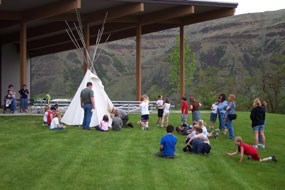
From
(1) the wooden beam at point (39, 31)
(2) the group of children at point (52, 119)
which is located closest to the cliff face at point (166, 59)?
(1) the wooden beam at point (39, 31)

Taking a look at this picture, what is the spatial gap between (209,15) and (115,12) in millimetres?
5604

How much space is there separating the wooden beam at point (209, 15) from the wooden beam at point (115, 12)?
Answer: 518 centimetres

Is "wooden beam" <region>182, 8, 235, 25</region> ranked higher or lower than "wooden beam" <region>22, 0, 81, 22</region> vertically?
higher

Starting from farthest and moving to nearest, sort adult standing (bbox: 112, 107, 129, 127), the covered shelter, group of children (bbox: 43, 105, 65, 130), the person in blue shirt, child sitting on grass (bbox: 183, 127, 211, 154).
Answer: the covered shelter, adult standing (bbox: 112, 107, 129, 127), group of children (bbox: 43, 105, 65, 130), child sitting on grass (bbox: 183, 127, 211, 154), the person in blue shirt

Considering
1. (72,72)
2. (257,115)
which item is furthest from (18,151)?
(72,72)

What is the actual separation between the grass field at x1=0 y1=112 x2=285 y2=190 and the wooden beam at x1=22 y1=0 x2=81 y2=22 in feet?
26.9

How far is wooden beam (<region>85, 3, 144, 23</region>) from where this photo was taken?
22391mm

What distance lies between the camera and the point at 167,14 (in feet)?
82.4

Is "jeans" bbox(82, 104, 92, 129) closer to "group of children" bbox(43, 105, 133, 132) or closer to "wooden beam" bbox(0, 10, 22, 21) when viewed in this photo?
"group of children" bbox(43, 105, 133, 132)

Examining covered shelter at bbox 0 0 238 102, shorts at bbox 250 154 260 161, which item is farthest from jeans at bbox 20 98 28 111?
shorts at bbox 250 154 260 161

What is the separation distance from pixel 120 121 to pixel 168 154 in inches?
213

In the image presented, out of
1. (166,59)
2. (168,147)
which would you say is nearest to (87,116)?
(168,147)

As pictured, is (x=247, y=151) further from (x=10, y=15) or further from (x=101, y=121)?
A: (x=10, y=15)

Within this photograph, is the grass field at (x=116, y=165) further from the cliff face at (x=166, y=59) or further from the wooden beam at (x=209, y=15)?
the cliff face at (x=166, y=59)
